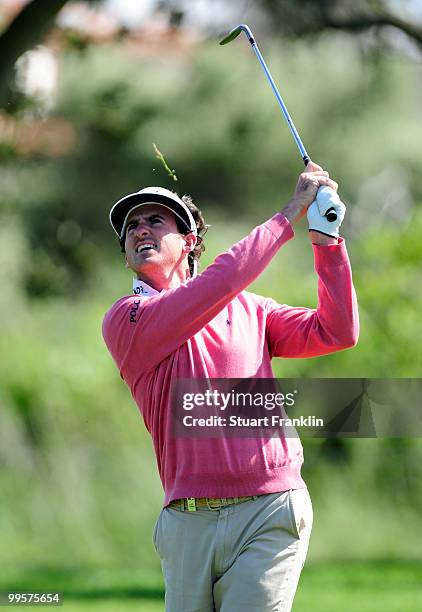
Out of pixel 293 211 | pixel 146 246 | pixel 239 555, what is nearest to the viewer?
pixel 239 555

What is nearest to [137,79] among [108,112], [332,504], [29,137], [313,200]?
[108,112]

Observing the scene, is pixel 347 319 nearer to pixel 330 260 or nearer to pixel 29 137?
pixel 330 260

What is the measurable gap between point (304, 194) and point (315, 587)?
4.68 metres

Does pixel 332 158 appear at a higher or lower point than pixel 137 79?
lower

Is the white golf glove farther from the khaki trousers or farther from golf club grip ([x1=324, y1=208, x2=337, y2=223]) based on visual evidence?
the khaki trousers

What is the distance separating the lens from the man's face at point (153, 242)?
2.31 meters

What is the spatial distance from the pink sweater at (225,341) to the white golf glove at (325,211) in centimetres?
4

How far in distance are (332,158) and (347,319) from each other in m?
5.29

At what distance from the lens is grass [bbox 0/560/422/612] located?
5.82 m

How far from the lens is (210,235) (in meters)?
6.57

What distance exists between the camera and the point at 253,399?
7.13ft

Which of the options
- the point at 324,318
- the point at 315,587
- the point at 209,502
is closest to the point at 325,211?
the point at 324,318

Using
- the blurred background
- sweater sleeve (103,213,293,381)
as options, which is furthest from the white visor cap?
the blurred background

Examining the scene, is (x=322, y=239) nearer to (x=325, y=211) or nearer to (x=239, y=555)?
(x=325, y=211)
